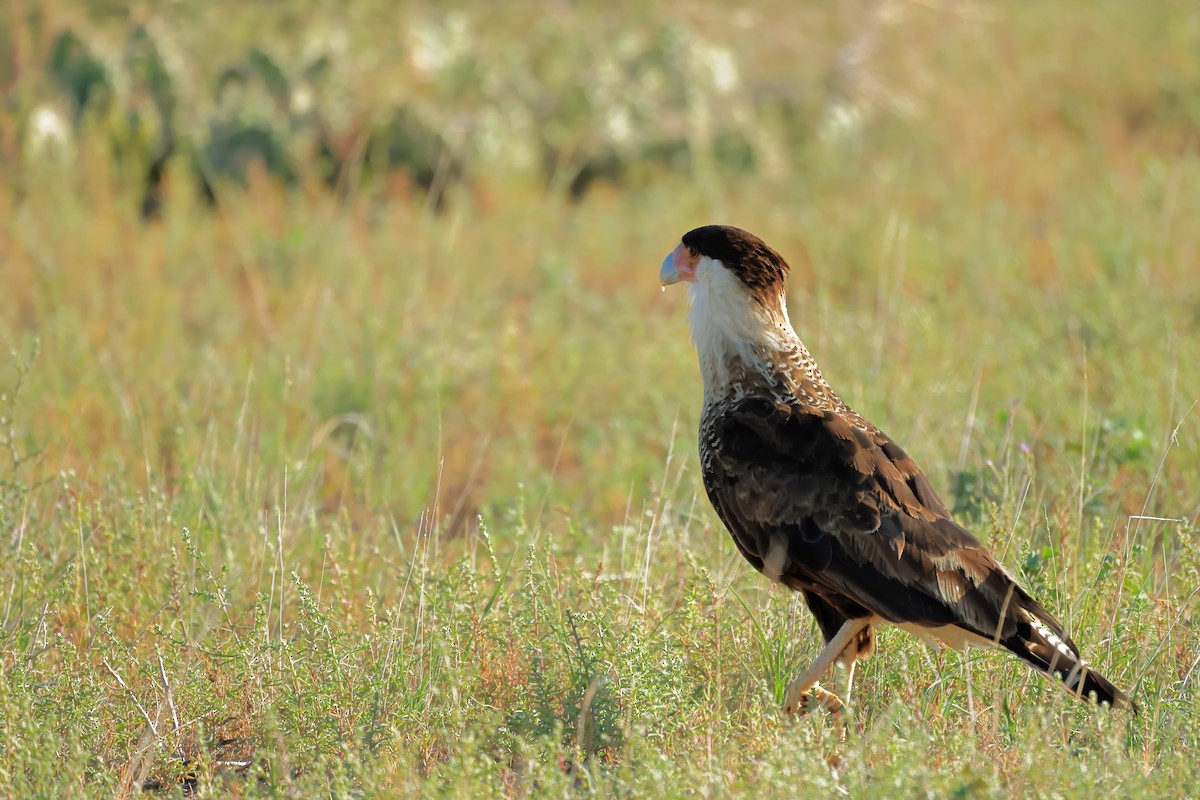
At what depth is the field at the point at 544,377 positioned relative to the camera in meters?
3.47

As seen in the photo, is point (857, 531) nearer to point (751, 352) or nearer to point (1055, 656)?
point (1055, 656)

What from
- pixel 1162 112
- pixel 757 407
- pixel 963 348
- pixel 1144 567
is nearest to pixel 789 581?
pixel 757 407

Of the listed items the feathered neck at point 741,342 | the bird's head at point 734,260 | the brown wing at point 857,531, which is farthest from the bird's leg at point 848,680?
the bird's head at point 734,260

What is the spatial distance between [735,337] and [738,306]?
99mm

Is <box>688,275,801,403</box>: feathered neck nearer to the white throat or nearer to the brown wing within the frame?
the white throat

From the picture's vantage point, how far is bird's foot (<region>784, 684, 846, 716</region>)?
12.1 feet

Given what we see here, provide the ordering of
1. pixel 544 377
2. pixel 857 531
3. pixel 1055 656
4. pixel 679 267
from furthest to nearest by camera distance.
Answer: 1. pixel 544 377
2. pixel 679 267
3. pixel 857 531
4. pixel 1055 656

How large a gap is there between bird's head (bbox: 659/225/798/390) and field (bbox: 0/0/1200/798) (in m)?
0.62

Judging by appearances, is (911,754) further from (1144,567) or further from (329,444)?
(329,444)

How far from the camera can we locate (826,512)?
370 centimetres

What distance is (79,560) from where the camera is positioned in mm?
4027

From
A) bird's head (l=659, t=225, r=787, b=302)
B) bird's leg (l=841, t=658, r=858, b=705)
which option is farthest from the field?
bird's head (l=659, t=225, r=787, b=302)

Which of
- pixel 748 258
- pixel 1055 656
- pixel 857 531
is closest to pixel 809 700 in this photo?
pixel 857 531

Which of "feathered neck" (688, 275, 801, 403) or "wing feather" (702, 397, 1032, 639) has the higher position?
"feathered neck" (688, 275, 801, 403)
